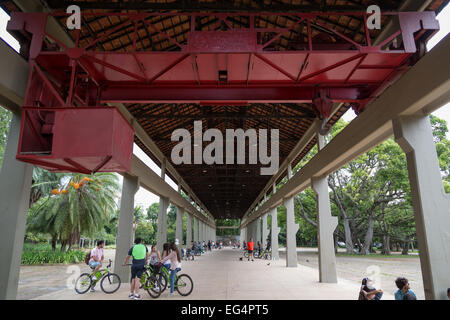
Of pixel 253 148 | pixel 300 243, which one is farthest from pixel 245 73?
pixel 300 243

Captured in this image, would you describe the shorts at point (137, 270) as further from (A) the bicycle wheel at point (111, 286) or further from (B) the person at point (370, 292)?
(B) the person at point (370, 292)

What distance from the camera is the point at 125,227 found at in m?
11.8

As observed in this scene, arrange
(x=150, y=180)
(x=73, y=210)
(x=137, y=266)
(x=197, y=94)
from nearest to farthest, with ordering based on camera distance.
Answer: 1. (x=197, y=94)
2. (x=137, y=266)
3. (x=150, y=180)
4. (x=73, y=210)

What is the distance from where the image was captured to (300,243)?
7338 cm

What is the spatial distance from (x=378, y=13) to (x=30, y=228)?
24138mm

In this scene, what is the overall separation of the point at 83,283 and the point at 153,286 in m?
2.50

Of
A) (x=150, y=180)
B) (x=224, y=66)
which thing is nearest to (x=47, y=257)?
(x=150, y=180)

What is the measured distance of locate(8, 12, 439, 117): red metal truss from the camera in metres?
6.23

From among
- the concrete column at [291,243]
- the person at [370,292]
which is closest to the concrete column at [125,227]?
the person at [370,292]

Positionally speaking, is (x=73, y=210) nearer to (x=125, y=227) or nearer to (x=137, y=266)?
(x=125, y=227)

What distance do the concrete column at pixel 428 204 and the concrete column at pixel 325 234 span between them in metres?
6.54

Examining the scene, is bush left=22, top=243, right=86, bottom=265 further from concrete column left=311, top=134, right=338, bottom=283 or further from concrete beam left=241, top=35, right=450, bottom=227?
concrete beam left=241, top=35, right=450, bottom=227

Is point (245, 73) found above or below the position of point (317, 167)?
above

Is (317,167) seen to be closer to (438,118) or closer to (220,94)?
(220,94)
